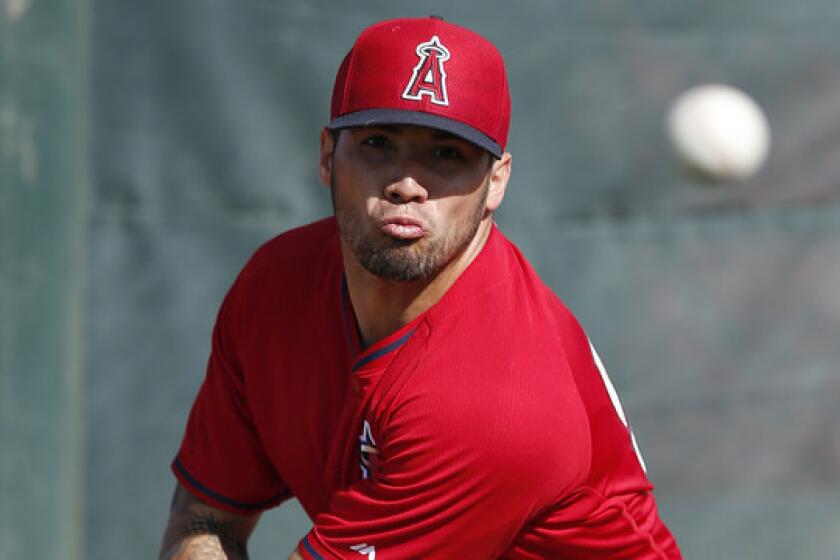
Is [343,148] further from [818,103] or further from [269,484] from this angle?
[818,103]

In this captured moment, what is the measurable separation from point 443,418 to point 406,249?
0.33 m

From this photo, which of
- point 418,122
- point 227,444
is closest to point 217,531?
point 227,444

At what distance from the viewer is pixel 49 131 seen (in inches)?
193

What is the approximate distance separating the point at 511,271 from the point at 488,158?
0.25 metres

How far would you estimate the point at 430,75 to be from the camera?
2.72 metres

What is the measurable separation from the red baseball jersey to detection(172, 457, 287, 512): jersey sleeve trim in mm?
203

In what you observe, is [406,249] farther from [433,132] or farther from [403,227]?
[433,132]

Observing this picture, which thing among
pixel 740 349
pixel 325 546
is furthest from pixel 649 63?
pixel 325 546

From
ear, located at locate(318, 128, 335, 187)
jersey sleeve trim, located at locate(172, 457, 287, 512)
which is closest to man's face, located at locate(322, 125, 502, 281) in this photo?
ear, located at locate(318, 128, 335, 187)

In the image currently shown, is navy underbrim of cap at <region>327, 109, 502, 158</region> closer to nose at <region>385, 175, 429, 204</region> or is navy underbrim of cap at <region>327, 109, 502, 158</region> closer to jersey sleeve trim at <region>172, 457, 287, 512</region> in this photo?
nose at <region>385, 175, 429, 204</region>

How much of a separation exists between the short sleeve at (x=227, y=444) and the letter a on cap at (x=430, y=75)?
2.51 feet

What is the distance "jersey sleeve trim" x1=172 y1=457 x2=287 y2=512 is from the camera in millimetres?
3402

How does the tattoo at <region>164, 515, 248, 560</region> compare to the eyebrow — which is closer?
the eyebrow

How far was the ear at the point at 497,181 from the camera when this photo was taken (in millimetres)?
2884
